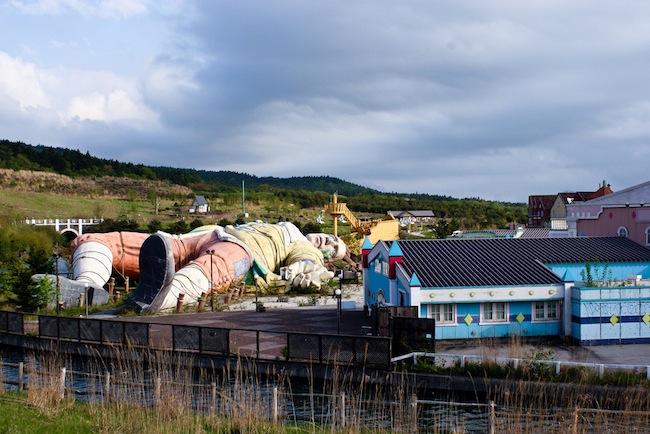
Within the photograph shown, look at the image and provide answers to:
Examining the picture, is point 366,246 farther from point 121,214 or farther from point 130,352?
point 121,214

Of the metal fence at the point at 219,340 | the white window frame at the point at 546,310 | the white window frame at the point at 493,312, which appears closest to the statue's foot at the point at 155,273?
the metal fence at the point at 219,340

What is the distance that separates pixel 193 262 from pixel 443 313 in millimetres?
19075

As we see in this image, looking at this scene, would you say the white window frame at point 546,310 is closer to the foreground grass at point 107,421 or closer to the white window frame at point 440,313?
the white window frame at point 440,313

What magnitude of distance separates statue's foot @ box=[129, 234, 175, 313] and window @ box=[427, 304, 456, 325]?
15.8 m

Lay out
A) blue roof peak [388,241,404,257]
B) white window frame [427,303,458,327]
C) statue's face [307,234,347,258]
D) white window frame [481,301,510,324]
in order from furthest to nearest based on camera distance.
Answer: statue's face [307,234,347,258] → blue roof peak [388,241,404,257] → white window frame [481,301,510,324] → white window frame [427,303,458,327]

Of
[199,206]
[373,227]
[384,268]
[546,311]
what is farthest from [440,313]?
[199,206]

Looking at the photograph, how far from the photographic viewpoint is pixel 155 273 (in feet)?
117

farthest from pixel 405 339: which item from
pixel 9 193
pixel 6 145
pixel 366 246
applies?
→ pixel 6 145

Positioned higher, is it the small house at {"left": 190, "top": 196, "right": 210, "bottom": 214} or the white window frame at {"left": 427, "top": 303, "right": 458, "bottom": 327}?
the small house at {"left": 190, "top": 196, "right": 210, "bottom": 214}

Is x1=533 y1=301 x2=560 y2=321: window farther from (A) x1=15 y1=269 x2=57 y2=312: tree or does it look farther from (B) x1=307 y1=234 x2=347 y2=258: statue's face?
(B) x1=307 y1=234 x2=347 y2=258: statue's face

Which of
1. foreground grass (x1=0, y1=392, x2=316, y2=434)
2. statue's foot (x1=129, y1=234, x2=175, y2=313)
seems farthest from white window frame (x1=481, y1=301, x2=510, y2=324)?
statue's foot (x1=129, y1=234, x2=175, y2=313)

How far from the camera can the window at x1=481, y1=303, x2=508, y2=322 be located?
25098 millimetres

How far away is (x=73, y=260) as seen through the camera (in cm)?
4322

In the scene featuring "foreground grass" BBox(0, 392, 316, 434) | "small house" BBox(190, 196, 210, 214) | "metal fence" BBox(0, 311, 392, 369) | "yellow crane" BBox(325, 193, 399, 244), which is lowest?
"metal fence" BBox(0, 311, 392, 369)
